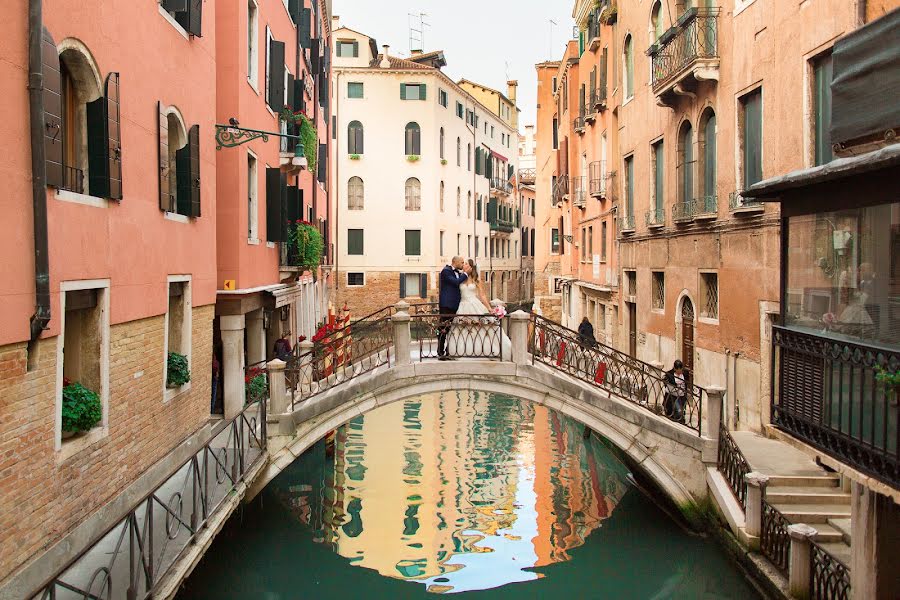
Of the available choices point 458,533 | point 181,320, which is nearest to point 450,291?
point 458,533

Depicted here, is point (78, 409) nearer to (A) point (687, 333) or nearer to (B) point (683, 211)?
(B) point (683, 211)

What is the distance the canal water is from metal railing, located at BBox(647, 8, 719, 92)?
737 cm

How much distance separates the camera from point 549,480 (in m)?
17.0

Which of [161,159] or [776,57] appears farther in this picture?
[776,57]

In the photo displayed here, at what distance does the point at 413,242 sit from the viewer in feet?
144

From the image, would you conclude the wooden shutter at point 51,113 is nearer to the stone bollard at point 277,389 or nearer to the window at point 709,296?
the stone bollard at point 277,389

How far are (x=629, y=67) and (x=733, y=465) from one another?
1238 centimetres

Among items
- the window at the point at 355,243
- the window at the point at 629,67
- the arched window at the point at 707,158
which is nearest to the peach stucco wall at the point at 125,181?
the arched window at the point at 707,158

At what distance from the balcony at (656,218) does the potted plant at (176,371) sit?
10.7m

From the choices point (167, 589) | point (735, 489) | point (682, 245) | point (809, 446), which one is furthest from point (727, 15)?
point (167, 589)

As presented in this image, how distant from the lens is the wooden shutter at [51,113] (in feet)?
22.7

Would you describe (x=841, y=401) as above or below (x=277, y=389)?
above

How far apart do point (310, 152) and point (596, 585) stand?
11344 mm

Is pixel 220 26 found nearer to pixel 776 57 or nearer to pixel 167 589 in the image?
pixel 776 57
